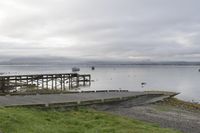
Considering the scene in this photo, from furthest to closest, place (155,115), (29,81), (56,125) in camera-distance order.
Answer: (29,81) < (155,115) < (56,125)

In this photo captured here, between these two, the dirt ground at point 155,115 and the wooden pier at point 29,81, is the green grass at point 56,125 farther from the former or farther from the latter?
the wooden pier at point 29,81

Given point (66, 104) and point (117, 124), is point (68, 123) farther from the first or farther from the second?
point (66, 104)

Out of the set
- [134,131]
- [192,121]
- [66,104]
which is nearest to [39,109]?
[66,104]

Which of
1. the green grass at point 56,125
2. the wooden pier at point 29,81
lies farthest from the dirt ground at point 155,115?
the wooden pier at point 29,81

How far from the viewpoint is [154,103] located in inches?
990

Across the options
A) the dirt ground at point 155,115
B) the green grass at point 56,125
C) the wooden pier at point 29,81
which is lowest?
the dirt ground at point 155,115

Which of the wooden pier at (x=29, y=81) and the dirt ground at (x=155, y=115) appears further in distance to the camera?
the wooden pier at (x=29, y=81)

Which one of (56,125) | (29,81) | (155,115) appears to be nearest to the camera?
(56,125)

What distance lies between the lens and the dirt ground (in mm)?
16516

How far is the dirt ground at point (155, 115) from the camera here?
16.5m

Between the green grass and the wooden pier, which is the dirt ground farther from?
the wooden pier

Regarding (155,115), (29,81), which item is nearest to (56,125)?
(155,115)

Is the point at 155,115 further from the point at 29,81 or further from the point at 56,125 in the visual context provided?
the point at 29,81

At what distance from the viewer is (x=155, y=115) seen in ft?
63.5
